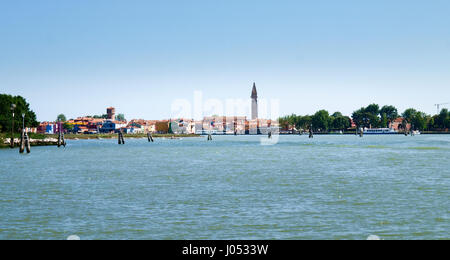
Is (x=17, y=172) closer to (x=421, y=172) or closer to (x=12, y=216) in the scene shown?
(x=12, y=216)

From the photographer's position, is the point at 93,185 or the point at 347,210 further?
the point at 93,185

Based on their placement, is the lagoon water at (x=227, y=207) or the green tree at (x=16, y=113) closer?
the lagoon water at (x=227, y=207)

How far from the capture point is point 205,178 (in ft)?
130

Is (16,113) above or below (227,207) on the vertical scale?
above

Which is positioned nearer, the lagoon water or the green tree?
the lagoon water

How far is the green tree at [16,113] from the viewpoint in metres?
109

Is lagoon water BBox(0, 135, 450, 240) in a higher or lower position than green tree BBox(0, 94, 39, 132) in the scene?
lower

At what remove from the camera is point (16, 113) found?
11294 cm

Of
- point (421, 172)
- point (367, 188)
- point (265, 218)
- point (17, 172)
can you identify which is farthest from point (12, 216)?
point (421, 172)

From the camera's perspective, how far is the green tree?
109m

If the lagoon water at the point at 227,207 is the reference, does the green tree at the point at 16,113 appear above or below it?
above

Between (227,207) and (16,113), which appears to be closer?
(227,207)
